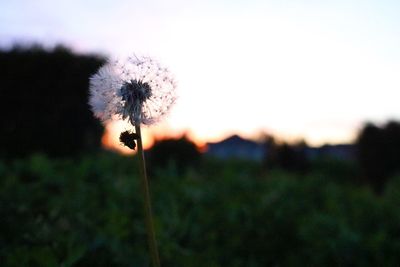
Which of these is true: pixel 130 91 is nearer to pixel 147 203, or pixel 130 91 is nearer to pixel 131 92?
pixel 131 92

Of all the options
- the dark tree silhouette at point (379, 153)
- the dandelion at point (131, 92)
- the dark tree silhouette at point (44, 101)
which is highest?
the dark tree silhouette at point (44, 101)

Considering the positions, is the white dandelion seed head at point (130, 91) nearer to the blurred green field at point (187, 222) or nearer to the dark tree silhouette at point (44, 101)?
the blurred green field at point (187, 222)

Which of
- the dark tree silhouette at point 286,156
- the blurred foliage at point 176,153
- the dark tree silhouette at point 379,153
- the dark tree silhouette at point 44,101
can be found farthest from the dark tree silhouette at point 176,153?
the dark tree silhouette at point 379,153

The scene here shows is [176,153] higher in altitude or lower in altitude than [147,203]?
higher

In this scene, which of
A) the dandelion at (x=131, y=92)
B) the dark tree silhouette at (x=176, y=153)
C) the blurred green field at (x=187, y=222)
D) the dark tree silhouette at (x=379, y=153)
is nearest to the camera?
the dandelion at (x=131, y=92)

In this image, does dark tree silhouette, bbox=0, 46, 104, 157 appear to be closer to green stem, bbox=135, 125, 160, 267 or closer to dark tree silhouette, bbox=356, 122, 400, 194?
dark tree silhouette, bbox=356, 122, 400, 194

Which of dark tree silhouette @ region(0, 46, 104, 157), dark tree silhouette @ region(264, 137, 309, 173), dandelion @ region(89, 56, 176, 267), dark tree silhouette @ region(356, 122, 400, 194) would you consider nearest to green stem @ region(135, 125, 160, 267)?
dandelion @ region(89, 56, 176, 267)

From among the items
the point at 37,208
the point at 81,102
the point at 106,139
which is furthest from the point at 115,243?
the point at 106,139

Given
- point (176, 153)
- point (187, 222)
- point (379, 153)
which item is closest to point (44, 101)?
point (176, 153)

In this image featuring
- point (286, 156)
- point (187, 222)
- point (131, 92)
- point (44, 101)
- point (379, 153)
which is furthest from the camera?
point (286, 156)
